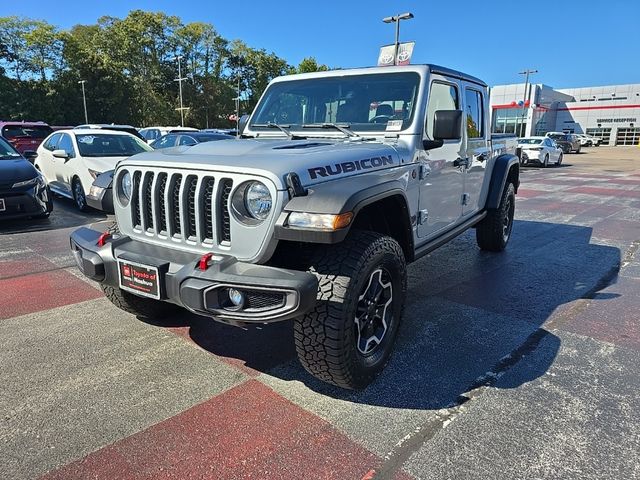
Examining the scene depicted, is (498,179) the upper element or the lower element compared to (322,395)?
upper

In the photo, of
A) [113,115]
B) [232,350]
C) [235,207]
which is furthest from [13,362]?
[113,115]

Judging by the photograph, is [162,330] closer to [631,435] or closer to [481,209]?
[631,435]

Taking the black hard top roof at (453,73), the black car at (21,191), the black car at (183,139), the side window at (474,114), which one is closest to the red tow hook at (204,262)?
the black hard top roof at (453,73)

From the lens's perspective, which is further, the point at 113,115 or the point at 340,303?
the point at 113,115

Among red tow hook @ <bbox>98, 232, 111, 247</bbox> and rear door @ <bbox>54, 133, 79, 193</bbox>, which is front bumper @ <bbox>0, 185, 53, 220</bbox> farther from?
red tow hook @ <bbox>98, 232, 111, 247</bbox>

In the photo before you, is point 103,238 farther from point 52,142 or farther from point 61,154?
point 52,142

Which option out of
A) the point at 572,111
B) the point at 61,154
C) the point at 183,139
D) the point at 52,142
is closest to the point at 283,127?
the point at 61,154

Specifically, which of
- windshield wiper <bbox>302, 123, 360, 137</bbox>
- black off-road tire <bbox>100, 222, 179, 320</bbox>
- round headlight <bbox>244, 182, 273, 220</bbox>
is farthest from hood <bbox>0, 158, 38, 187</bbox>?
round headlight <bbox>244, 182, 273, 220</bbox>

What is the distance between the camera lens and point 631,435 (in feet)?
7.97

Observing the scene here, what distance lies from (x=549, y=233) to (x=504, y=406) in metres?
5.66

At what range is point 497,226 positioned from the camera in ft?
19.4

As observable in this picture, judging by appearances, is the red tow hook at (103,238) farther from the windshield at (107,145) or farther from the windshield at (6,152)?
the windshield at (107,145)

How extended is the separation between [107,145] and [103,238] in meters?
6.73

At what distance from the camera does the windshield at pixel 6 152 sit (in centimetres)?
768
